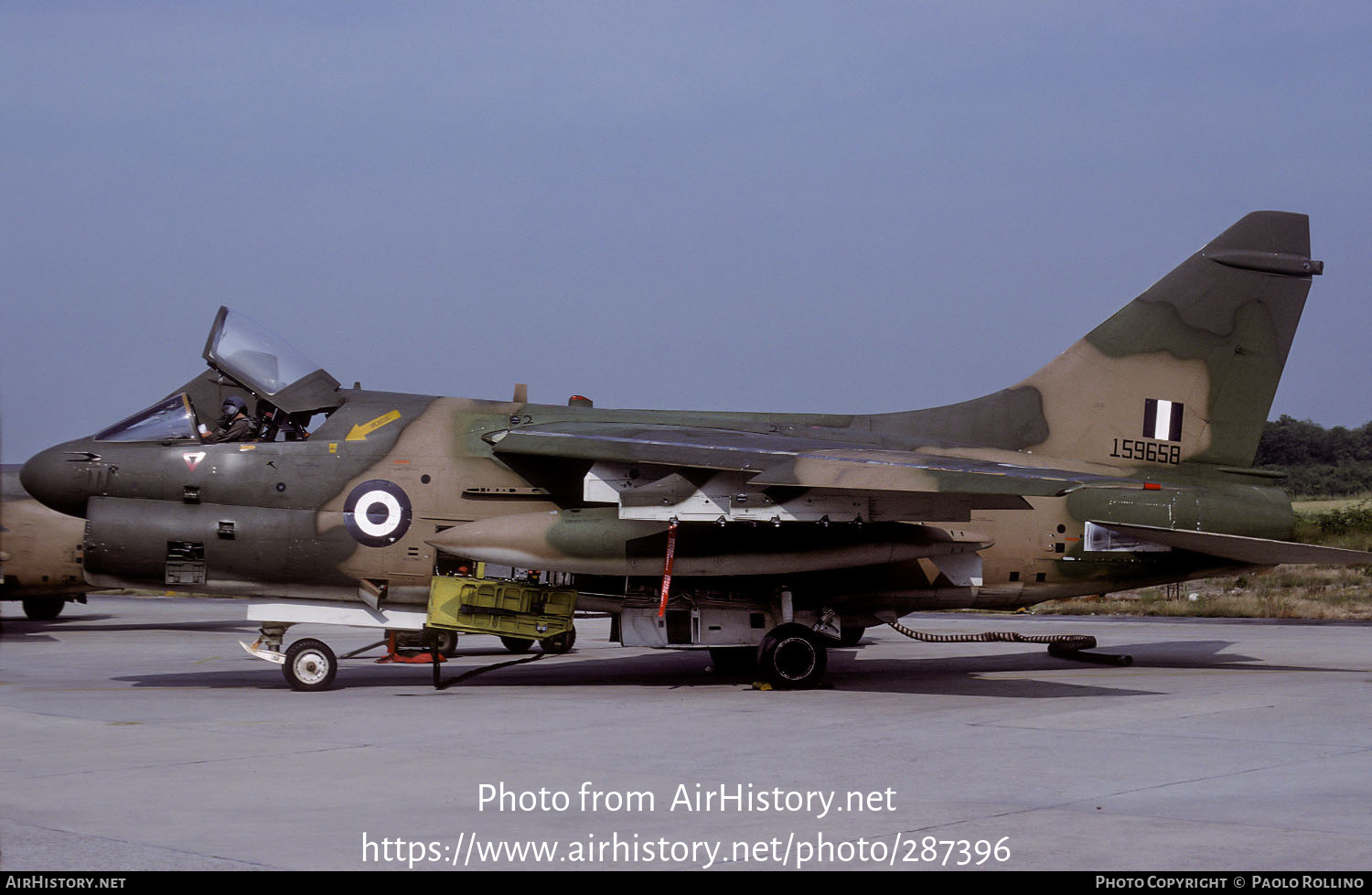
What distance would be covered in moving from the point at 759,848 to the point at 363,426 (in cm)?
951

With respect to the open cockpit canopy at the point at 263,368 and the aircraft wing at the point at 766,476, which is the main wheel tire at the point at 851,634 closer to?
the aircraft wing at the point at 766,476

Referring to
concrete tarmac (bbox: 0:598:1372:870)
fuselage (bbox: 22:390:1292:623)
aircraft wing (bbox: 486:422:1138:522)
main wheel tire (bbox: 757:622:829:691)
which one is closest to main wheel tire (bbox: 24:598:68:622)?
concrete tarmac (bbox: 0:598:1372:870)

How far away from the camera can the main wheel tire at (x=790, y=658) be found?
14.3m

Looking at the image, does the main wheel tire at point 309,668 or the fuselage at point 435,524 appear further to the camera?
the main wheel tire at point 309,668

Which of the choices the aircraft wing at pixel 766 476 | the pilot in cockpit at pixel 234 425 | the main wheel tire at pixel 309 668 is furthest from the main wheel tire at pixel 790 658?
the pilot in cockpit at pixel 234 425

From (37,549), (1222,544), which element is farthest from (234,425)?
(1222,544)

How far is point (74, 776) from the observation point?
851 centimetres

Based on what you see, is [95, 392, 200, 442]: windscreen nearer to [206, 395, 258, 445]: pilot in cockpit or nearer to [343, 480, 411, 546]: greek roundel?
[206, 395, 258, 445]: pilot in cockpit

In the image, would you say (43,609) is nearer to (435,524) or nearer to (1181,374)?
(435,524)

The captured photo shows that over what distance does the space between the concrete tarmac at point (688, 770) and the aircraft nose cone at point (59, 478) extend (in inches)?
83.1

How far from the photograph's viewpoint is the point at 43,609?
26.4 meters

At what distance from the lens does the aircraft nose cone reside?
14266 millimetres

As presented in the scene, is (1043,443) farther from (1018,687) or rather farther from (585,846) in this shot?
(585,846)

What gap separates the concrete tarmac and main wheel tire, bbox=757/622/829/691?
37 cm
